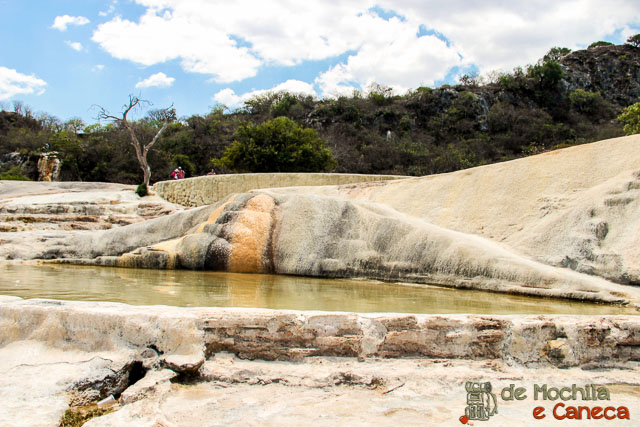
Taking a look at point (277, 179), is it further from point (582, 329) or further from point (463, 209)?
point (582, 329)

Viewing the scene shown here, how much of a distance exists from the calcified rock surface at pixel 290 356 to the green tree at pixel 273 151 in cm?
1404

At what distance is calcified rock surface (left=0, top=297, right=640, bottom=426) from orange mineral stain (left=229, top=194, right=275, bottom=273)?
12.8ft

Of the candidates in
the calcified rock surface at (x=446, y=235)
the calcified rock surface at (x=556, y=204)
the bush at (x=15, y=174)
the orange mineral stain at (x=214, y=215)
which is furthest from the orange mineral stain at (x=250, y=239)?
the bush at (x=15, y=174)

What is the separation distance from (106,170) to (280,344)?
24078 millimetres

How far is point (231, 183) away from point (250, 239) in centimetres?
665

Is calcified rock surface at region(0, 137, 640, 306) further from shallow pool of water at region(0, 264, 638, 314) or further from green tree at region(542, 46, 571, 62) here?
green tree at region(542, 46, 571, 62)

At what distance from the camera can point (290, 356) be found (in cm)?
243

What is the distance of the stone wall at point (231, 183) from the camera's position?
11.9m

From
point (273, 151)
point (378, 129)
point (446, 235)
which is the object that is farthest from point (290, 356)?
point (378, 129)

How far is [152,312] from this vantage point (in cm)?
255

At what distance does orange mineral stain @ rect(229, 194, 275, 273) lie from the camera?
662cm

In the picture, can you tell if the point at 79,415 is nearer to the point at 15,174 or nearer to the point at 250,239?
the point at 250,239

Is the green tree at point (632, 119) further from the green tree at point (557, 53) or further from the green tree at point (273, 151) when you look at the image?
the green tree at point (557, 53)

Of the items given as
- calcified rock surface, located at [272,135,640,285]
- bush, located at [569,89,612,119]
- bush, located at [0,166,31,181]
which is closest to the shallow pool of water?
calcified rock surface, located at [272,135,640,285]
